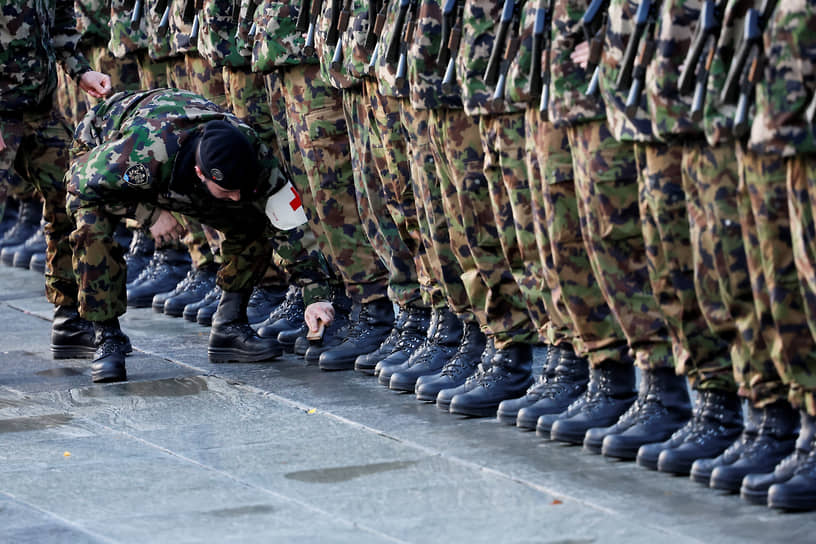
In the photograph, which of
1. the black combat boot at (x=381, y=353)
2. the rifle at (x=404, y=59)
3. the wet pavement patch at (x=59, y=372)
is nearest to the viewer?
the rifle at (x=404, y=59)

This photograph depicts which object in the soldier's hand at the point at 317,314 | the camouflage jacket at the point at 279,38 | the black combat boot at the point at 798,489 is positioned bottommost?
Answer: the black combat boot at the point at 798,489

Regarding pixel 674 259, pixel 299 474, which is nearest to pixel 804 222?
pixel 674 259

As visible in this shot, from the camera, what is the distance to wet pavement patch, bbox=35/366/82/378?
6.57m

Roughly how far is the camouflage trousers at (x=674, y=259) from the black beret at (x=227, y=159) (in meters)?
1.86

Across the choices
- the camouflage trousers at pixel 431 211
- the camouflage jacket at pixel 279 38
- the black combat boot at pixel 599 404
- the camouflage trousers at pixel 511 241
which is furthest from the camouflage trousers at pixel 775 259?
the camouflage jacket at pixel 279 38

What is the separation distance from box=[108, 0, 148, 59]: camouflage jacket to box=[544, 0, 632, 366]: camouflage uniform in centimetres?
340

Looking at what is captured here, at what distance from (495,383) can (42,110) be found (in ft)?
8.47

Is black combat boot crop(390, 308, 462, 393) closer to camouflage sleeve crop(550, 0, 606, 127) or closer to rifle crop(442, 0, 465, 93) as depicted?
rifle crop(442, 0, 465, 93)

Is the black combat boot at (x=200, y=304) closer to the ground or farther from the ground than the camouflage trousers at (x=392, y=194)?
closer to the ground

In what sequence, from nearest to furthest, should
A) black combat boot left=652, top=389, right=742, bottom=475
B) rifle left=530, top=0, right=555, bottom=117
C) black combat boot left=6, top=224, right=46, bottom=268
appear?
black combat boot left=652, top=389, right=742, bottom=475 → rifle left=530, top=0, right=555, bottom=117 → black combat boot left=6, top=224, right=46, bottom=268

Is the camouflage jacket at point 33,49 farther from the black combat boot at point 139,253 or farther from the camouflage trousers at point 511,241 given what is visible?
the camouflage trousers at point 511,241

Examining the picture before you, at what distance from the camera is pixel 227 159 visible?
598cm

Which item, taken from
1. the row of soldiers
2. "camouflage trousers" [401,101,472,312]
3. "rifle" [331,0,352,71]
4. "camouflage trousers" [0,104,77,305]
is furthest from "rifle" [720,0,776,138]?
"camouflage trousers" [0,104,77,305]

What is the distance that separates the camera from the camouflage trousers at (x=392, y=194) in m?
6.06
